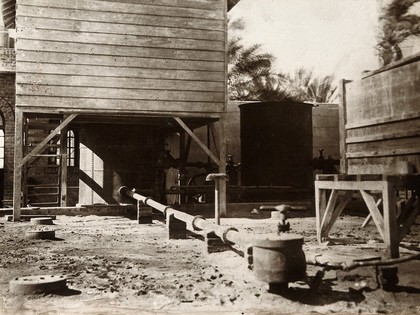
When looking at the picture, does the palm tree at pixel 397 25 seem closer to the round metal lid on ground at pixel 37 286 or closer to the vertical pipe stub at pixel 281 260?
the vertical pipe stub at pixel 281 260

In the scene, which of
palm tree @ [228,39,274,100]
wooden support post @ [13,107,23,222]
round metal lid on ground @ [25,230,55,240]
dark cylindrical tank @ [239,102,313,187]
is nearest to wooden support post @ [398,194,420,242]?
round metal lid on ground @ [25,230,55,240]

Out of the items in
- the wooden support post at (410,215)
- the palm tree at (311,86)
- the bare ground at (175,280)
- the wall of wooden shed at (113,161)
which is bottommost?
the bare ground at (175,280)

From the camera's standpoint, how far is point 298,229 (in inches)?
331

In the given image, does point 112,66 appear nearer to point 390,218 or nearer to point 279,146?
point 279,146

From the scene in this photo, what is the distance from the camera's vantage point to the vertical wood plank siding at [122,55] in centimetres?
998

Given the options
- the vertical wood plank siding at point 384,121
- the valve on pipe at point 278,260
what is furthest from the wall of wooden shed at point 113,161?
the valve on pipe at point 278,260

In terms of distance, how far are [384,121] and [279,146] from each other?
9.01 meters

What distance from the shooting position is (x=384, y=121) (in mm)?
5309

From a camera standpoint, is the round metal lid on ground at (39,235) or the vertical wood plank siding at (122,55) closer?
the round metal lid on ground at (39,235)

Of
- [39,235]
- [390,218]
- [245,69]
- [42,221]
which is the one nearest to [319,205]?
[390,218]

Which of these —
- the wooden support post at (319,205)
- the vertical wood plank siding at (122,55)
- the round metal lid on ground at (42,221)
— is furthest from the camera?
the vertical wood plank siding at (122,55)

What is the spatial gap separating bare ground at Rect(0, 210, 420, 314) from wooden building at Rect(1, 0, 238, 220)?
3.72 m

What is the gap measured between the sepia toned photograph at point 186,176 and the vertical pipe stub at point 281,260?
0.01m

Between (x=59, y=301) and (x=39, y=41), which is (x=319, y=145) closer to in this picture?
(x=39, y=41)
